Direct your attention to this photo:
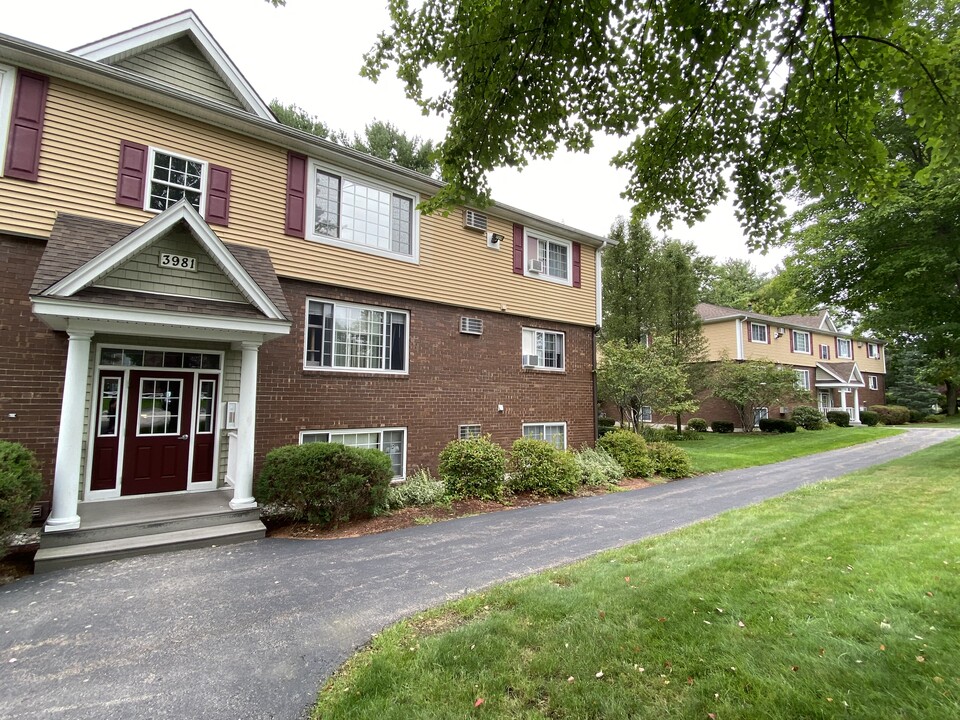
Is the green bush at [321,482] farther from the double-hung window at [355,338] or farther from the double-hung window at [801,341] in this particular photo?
the double-hung window at [801,341]

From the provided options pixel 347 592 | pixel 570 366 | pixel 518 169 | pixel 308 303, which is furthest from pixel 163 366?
pixel 570 366

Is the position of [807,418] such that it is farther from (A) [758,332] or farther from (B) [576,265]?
(B) [576,265]

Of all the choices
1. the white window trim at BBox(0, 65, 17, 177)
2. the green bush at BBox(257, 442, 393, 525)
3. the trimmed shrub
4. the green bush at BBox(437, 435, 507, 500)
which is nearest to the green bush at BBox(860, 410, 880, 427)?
the trimmed shrub

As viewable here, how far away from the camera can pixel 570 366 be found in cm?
1452

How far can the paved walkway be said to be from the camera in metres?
3.32

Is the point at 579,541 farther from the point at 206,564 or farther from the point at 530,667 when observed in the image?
the point at 206,564

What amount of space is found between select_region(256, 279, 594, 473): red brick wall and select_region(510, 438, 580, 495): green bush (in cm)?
188

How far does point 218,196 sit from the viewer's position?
8.89m

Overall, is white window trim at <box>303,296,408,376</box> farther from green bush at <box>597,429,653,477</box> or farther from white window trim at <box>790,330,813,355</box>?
white window trim at <box>790,330,813,355</box>

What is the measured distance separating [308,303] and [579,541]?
6932 millimetres

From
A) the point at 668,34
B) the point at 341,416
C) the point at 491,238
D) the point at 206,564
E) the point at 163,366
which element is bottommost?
the point at 206,564

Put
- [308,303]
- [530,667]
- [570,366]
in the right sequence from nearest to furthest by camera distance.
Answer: [530,667] < [308,303] < [570,366]

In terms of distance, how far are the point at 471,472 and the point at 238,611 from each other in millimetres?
5582

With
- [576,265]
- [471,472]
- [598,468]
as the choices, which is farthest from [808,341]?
[471,472]
